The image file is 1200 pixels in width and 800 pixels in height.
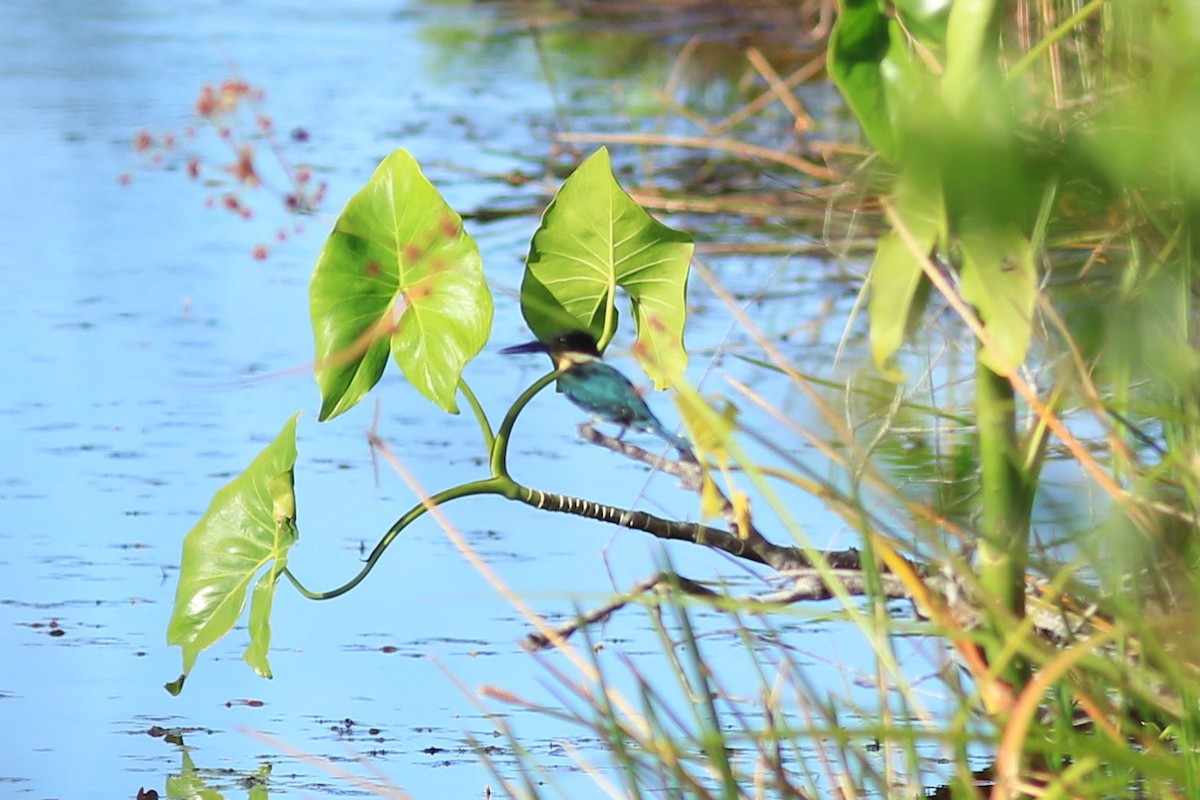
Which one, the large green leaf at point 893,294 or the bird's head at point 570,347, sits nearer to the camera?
the large green leaf at point 893,294

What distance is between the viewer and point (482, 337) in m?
1.23

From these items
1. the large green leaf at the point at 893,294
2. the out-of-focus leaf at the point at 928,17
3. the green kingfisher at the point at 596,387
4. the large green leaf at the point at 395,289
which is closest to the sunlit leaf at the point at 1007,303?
the large green leaf at the point at 893,294

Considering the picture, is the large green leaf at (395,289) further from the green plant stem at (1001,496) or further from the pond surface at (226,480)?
the green plant stem at (1001,496)

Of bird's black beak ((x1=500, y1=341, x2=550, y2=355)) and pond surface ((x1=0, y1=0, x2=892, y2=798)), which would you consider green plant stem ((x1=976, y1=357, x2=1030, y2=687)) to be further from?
bird's black beak ((x1=500, y1=341, x2=550, y2=355))

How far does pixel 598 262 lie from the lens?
1.28 meters

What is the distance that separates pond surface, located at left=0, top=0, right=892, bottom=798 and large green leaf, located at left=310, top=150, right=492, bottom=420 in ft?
0.53

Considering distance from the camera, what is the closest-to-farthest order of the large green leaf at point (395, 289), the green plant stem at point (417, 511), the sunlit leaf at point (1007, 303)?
1. the sunlit leaf at point (1007, 303)
2. the green plant stem at point (417, 511)
3. the large green leaf at point (395, 289)

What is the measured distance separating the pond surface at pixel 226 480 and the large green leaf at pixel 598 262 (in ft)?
0.78

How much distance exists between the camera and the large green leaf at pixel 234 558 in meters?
1.23

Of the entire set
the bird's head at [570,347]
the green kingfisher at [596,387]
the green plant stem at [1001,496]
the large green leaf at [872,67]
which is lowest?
the green plant stem at [1001,496]

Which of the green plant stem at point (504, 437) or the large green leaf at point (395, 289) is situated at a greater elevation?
the large green leaf at point (395, 289)

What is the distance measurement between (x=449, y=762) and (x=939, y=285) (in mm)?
543

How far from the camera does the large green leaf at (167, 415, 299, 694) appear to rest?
1.23 m

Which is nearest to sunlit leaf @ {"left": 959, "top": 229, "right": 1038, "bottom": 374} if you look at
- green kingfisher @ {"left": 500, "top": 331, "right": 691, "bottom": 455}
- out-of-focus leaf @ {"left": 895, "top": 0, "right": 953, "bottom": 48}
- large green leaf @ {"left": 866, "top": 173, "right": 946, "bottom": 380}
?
large green leaf @ {"left": 866, "top": 173, "right": 946, "bottom": 380}
